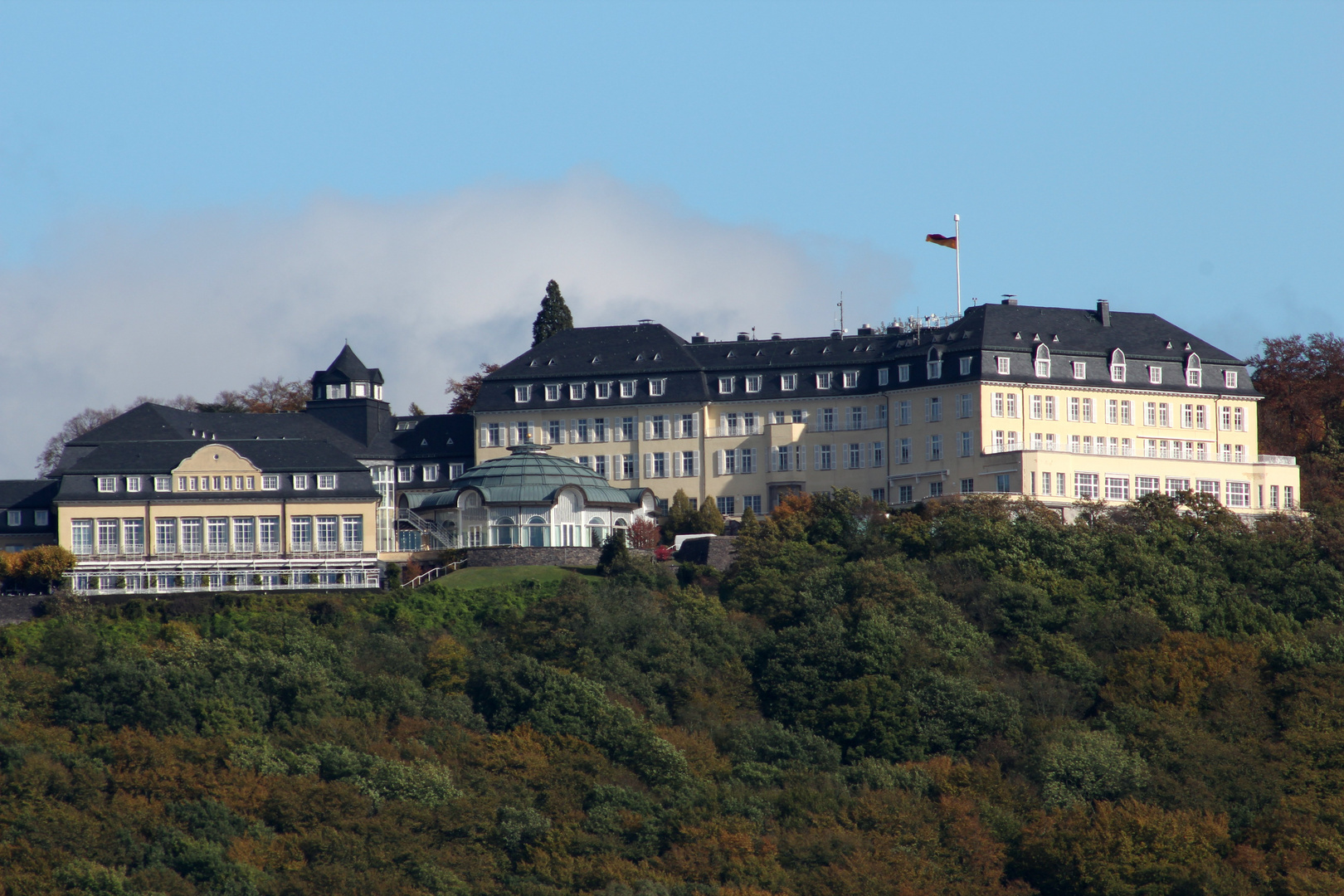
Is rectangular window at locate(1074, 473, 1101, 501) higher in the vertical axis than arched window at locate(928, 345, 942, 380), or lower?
lower

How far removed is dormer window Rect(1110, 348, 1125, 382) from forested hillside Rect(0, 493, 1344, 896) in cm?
1018

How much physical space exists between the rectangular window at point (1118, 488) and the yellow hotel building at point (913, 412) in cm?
7

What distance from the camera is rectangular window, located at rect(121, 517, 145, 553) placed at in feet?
319

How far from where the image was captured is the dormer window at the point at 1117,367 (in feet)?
347

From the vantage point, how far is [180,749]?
80.2m

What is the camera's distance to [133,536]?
97500 mm

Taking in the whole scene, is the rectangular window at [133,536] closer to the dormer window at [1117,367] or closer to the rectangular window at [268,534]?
the rectangular window at [268,534]

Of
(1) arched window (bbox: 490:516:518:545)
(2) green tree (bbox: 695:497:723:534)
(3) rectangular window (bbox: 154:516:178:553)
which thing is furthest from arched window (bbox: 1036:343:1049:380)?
(3) rectangular window (bbox: 154:516:178:553)

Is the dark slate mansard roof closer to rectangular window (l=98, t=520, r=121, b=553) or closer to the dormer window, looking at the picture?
the dormer window

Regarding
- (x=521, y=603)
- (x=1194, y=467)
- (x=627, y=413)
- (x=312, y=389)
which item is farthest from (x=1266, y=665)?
(x=312, y=389)

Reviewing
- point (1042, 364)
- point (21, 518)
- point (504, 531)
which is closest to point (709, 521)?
point (504, 531)

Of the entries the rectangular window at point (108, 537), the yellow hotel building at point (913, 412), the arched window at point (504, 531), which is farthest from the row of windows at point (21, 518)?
the yellow hotel building at point (913, 412)

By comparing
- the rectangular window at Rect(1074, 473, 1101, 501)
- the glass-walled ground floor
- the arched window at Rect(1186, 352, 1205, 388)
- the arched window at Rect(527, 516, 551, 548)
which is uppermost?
the arched window at Rect(1186, 352, 1205, 388)

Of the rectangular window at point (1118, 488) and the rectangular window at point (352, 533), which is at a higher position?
the rectangular window at point (1118, 488)
